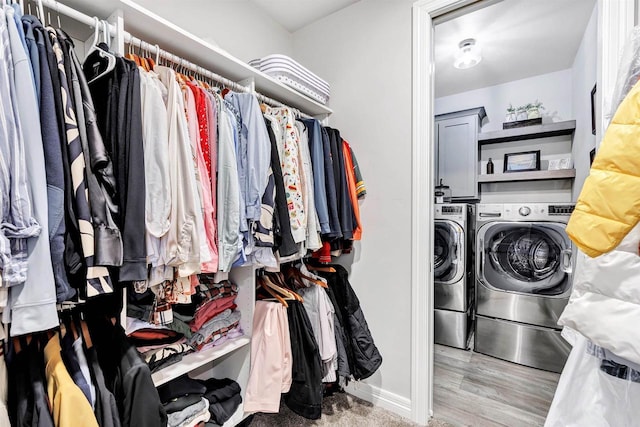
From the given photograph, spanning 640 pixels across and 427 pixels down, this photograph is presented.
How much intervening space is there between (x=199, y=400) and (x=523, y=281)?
247 centimetres

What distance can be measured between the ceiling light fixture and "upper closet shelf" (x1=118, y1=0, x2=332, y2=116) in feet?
5.20

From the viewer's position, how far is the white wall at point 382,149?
1.74m

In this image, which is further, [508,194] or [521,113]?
[508,194]

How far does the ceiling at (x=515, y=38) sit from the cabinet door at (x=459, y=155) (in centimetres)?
49

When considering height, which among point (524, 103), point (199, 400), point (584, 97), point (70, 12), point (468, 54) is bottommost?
point (199, 400)

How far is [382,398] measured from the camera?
1809mm

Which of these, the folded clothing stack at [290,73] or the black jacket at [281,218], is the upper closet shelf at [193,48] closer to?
the folded clothing stack at [290,73]

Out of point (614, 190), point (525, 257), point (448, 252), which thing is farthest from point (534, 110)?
point (614, 190)

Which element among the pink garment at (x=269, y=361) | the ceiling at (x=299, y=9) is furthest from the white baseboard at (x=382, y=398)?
the ceiling at (x=299, y=9)

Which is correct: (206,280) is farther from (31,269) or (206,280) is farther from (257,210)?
(31,269)

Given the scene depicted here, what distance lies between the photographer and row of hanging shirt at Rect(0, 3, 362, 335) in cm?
66

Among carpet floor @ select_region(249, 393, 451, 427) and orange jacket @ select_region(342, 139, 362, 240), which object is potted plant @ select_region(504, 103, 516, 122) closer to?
orange jacket @ select_region(342, 139, 362, 240)

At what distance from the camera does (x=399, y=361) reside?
1.77 m

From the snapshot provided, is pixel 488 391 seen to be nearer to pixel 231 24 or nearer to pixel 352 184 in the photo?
pixel 352 184
